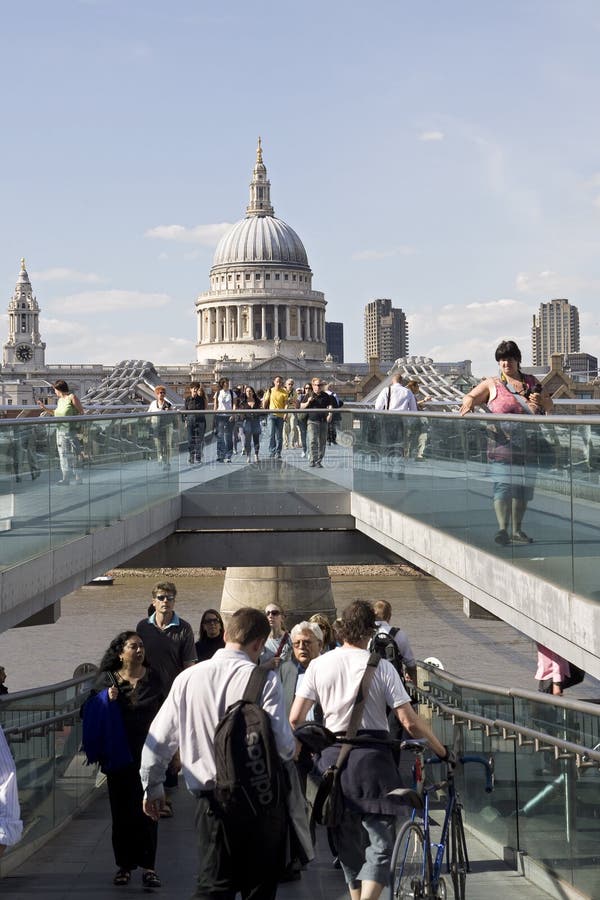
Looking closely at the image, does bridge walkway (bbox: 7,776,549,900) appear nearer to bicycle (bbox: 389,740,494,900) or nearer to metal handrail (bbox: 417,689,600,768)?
metal handrail (bbox: 417,689,600,768)

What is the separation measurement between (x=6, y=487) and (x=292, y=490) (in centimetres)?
1014

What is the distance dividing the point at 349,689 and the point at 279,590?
2854cm

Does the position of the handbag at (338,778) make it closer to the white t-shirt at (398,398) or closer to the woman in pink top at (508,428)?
the woman in pink top at (508,428)

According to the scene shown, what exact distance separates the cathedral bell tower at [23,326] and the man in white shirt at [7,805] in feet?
604

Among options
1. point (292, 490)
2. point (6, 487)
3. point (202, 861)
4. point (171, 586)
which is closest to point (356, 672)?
point (202, 861)

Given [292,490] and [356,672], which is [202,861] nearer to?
[356,672]

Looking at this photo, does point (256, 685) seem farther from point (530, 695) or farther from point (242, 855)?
point (530, 695)

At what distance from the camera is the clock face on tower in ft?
604

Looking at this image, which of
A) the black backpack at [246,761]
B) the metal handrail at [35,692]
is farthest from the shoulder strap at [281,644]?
the black backpack at [246,761]

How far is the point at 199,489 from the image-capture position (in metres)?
20.3

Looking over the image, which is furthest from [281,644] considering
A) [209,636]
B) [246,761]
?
[246,761]

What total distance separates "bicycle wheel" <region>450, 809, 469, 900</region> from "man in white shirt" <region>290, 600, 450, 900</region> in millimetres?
934

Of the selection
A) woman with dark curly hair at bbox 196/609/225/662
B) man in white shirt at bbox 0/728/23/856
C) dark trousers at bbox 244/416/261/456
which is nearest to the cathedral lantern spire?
dark trousers at bbox 244/416/261/456

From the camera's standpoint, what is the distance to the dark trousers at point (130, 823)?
27.2 ft
